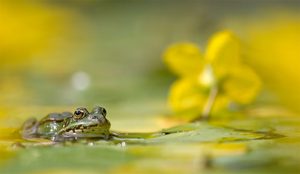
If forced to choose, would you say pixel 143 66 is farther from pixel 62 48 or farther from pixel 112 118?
pixel 112 118

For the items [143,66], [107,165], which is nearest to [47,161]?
[107,165]

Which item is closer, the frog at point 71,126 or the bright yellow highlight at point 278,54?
the frog at point 71,126

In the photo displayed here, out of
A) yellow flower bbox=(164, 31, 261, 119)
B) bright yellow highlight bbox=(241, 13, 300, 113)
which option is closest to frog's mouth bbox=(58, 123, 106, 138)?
yellow flower bbox=(164, 31, 261, 119)

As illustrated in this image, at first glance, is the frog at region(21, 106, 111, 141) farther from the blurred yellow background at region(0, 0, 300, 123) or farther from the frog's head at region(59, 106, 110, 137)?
the blurred yellow background at region(0, 0, 300, 123)

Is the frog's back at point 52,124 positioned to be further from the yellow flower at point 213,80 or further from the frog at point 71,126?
the yellow flower at point 213,80

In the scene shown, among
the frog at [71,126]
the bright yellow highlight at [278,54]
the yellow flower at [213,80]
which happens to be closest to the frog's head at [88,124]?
the frog at [71,126]

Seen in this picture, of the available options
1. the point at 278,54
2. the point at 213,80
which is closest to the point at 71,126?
the point at 213,80

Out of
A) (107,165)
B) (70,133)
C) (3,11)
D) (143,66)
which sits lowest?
(107,165)
